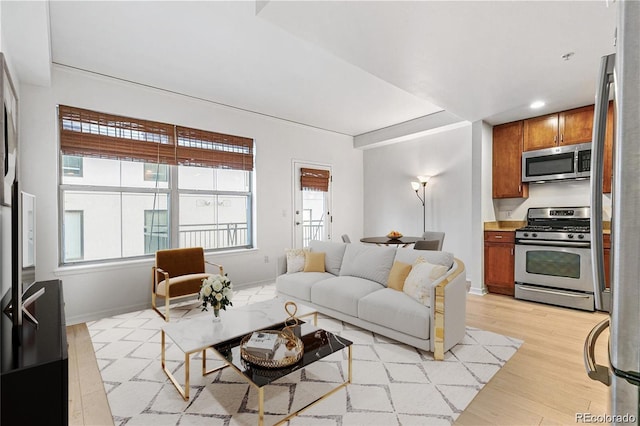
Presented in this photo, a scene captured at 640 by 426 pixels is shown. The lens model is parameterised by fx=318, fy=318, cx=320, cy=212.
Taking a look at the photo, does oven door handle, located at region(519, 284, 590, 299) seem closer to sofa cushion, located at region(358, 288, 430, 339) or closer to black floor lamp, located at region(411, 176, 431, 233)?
black floor lamp, located at region(411, 176, 431, 233)

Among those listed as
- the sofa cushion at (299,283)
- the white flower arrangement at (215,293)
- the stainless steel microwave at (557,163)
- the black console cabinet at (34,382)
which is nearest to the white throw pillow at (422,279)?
the sofa cushion at (299,283)

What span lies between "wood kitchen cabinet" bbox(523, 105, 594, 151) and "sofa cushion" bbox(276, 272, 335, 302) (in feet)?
11.0

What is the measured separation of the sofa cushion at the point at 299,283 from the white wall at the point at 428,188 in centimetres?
249

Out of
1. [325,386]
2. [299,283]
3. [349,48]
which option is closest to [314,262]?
[299,283]

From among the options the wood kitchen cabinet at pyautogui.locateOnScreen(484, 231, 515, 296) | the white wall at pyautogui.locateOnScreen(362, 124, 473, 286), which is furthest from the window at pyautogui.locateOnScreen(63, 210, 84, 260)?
the wood kitchen cabinet at pyautogui.locateOnScreen(484, 231, 515, 296)

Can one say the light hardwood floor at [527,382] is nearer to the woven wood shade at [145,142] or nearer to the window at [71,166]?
the window at [71,166]

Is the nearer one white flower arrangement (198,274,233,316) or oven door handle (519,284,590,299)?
white flower arrangement (198,274,233,316)

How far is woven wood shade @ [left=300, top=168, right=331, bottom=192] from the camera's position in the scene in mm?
5675

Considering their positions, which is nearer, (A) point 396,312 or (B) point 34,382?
(B) point 34,382

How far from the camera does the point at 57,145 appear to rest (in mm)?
3400

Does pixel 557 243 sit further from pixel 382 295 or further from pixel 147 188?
pixel 147 188

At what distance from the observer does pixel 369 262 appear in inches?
141

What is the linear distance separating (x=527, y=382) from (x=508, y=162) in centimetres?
327

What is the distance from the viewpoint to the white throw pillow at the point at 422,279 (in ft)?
8.98
